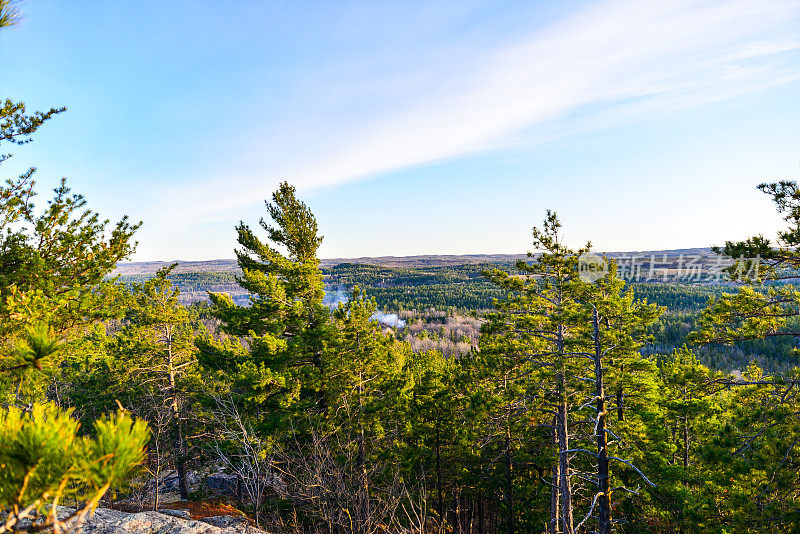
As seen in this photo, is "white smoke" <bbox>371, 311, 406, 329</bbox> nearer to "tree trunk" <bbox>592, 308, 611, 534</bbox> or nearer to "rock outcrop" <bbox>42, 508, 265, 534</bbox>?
"tree trunk" <bbox>592, 308, 611, 534</bbox>

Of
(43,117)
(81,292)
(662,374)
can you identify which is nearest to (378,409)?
(81,292)

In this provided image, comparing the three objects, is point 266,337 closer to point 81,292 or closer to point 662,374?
point 81,292

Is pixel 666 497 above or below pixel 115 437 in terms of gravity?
below

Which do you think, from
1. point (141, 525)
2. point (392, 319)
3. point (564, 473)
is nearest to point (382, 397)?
point (564, 473)

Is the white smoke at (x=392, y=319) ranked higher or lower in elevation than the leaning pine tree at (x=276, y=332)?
lower

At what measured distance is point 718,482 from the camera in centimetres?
1028

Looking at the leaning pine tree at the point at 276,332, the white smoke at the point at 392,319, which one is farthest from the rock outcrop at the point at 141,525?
the white smoke at the point at 392,319

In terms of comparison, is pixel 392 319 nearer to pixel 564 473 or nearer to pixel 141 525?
pixel 564 473

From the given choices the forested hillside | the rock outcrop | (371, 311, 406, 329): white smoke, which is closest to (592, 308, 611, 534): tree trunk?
the forested hillside

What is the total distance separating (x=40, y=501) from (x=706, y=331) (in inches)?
421

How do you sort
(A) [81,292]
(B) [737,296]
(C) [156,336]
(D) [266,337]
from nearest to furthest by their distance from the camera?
(A) [81,292]
(B) [737,296]
(D) [266,337]
(C) [156,336]

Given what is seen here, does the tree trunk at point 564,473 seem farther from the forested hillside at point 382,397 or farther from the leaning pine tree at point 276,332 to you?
the leaning pine tree at point 276,332

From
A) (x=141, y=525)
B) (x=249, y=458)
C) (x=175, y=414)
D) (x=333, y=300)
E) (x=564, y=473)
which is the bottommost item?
(x=333, y=300)

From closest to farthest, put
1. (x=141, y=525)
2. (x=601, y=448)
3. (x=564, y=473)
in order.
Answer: (x=141, y=525), (x=601, y=448), (x=564, y=473)
